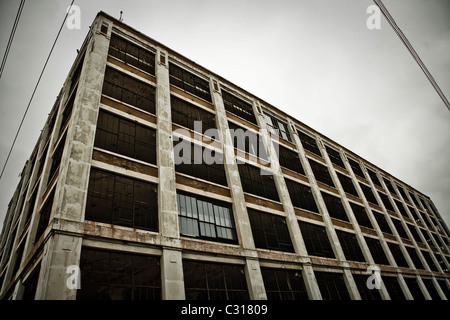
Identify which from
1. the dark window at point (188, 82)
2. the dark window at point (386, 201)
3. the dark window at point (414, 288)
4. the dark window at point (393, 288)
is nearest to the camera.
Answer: the dark window at point (188, 82)

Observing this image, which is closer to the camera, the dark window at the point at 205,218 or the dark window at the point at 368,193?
the dark window at the point at 205,218

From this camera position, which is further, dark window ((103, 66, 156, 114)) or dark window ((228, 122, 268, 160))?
dark window ((228, 122, 268, 160))

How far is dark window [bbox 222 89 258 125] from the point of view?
19083 mm

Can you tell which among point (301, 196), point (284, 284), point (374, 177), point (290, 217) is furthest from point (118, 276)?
point (374, 177)

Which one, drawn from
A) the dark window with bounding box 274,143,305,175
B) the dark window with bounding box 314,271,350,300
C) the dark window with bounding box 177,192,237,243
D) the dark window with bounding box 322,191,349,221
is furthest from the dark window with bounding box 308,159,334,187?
the dark window with bounding box 177,192,237,243

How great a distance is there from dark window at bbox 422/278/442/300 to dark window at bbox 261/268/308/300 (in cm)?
1706

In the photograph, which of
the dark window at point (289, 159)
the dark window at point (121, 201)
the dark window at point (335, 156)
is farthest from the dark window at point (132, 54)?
the dark window at point (335, 156)

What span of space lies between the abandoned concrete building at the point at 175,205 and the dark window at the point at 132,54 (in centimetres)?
8

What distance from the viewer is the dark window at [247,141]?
17.1 meters

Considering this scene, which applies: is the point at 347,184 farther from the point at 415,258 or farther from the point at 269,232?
the point at 269,232

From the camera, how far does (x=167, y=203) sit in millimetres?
10602

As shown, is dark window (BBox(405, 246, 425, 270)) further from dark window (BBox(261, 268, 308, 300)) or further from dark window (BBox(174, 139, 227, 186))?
dark window (BBox(174, 139, 227, 186))

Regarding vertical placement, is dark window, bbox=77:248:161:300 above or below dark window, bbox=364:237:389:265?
below

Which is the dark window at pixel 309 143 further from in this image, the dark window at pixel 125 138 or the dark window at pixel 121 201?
the dark window at pixel 121 201
